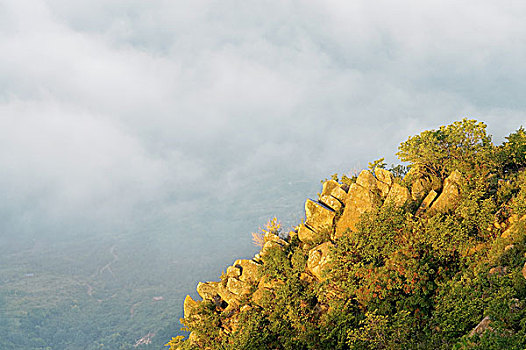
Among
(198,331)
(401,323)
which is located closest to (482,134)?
(401,323)

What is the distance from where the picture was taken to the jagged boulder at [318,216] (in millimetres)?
Result: 22672

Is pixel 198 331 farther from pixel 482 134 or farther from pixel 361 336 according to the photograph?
pixel 482 134

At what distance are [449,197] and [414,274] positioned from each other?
525 cm

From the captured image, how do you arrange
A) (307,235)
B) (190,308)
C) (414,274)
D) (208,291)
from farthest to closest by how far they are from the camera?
1. (208,291)
2. (190,308)
3. (307,235)
4. (414,274)

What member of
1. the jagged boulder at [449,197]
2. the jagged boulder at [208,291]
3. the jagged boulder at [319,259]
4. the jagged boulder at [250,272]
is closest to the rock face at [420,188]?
the jagged boulder at [449,197]

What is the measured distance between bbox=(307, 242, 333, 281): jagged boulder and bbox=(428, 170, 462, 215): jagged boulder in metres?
6.05

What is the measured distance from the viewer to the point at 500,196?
19172 millimetres

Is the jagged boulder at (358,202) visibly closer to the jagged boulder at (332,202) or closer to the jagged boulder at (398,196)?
the jagged boulder at (332,202)

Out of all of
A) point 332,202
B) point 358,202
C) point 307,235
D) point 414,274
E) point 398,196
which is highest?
point 332,202

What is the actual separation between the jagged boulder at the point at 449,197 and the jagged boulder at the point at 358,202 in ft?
10.0

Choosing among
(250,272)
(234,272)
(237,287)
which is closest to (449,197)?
(250,272)

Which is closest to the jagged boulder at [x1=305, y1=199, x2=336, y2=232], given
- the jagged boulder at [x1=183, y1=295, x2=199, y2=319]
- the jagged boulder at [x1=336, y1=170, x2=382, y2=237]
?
the jagged boulder at [x1=336, y1=170, x2=382, y2=237]

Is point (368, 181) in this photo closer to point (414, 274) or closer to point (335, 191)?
point (335, 191)

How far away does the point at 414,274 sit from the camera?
17.5 metres
